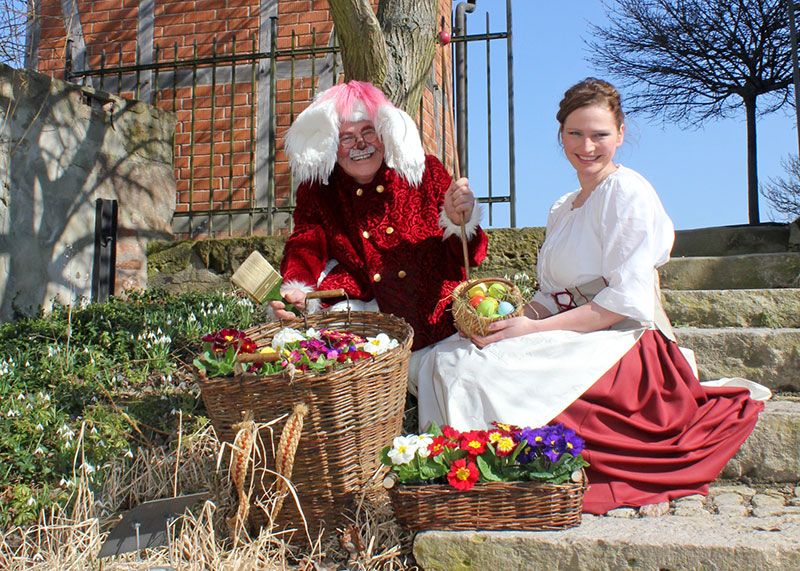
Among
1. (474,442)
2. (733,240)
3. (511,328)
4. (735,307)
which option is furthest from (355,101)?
(733,240)

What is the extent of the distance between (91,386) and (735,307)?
10.9ft

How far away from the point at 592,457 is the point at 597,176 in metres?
1.03

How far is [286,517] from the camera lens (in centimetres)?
254

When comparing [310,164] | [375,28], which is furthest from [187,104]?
[310,164]

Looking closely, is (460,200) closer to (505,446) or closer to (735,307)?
(505,446)

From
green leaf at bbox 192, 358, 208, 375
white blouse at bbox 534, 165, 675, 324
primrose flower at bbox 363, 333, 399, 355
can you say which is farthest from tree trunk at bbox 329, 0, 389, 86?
green leaf at bbox 192, 358, 208, 375

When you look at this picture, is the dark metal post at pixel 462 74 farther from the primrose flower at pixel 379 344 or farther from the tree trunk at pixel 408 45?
the primrose flower at pixel 379 344

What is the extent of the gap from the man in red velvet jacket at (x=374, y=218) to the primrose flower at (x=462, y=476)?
970mm

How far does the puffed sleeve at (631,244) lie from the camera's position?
269cm

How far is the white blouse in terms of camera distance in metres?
2.69

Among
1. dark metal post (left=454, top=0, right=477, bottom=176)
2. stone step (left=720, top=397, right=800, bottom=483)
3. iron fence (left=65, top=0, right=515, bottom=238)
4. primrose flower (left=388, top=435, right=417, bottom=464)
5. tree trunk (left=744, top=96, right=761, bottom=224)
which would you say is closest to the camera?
primrose flower (left=388, top=435, right=417, bottom=464)

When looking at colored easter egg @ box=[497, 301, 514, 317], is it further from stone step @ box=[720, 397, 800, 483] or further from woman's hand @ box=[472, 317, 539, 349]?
stone step @ box=[720, 397, 800, 483]

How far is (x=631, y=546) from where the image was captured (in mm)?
2176

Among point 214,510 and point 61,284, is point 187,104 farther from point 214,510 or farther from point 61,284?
point 214,510
